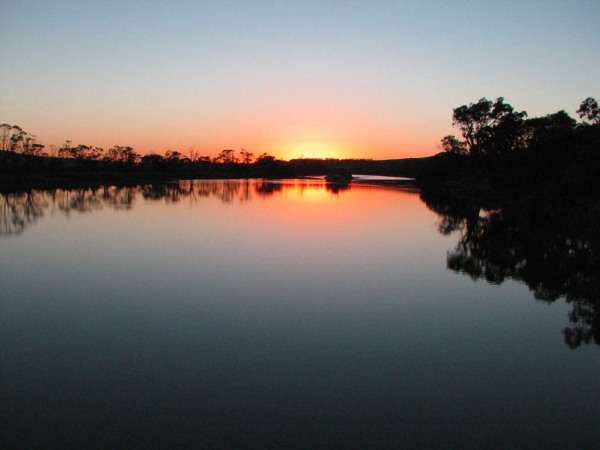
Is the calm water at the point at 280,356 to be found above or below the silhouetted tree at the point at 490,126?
below

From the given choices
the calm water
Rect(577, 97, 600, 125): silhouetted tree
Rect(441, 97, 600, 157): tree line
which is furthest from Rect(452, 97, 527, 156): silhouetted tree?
the calm water

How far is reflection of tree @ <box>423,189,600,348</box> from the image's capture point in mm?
6504

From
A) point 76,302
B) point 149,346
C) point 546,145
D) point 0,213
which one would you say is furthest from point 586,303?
point 0,213

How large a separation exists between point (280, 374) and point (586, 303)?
4769 millimetres

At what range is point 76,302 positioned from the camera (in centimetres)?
584

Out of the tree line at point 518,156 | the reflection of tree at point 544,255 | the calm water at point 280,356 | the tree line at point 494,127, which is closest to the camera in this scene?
the calm water at point 280,356

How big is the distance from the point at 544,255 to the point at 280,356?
745cm

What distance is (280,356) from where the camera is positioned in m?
4.30

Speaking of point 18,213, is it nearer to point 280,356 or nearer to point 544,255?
point 280,356

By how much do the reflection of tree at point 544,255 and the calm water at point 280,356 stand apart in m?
0.35

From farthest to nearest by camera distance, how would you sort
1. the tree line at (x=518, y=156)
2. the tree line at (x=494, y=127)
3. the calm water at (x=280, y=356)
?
1. the tree line at (x=494, y=127)
2. the tree line at (x=518, y=156)
3. the calm water at (x=280, y=356)

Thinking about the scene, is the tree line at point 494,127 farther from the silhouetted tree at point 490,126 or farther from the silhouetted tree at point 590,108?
the silhouetted tree at point 590,108

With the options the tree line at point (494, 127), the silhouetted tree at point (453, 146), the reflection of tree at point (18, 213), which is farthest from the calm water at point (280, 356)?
the silhouetted tree at point (453, 146)

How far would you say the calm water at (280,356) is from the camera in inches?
124
